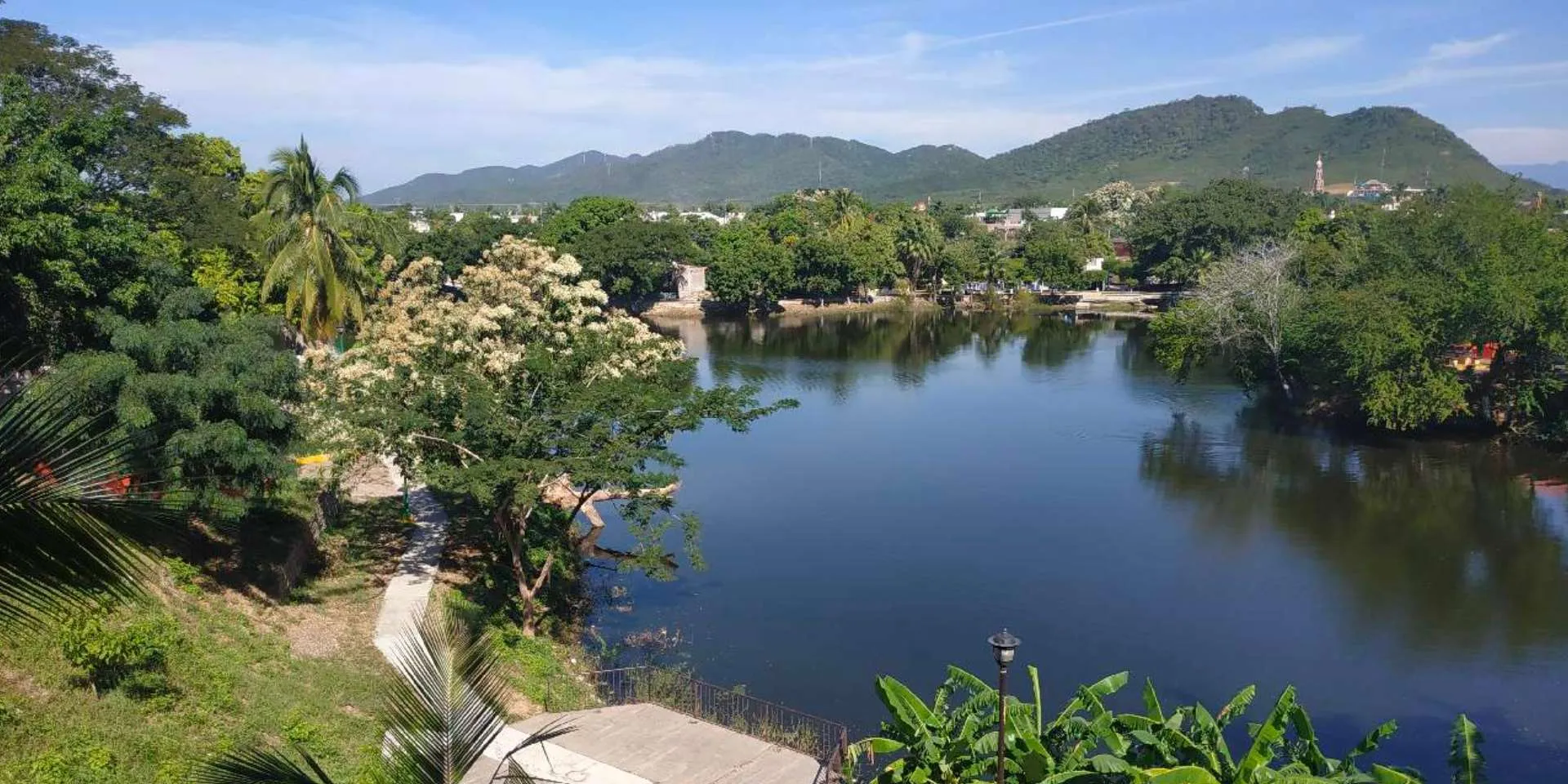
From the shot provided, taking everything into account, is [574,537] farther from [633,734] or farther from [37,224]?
[37,224]

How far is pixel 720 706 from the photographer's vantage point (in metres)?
17.5

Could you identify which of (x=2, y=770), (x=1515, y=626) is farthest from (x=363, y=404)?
(x=1515, y=626)

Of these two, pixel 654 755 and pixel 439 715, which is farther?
pixel 654 755

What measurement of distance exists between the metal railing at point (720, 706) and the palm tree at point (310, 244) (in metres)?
16.8

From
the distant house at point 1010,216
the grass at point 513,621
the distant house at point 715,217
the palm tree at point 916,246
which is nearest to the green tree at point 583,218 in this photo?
the palm tree at point 916,246

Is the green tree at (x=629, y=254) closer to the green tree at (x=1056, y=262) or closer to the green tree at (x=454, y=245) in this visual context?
the green tree at (x=454, y=245)

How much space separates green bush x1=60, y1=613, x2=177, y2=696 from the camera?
11.3 m

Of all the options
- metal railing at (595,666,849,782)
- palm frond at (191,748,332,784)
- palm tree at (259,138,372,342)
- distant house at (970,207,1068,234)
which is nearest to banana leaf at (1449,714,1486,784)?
metal railing at (595,666,849,782)

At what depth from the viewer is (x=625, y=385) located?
18.6 metres

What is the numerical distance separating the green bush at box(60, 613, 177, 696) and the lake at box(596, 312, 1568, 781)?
9.10 meters

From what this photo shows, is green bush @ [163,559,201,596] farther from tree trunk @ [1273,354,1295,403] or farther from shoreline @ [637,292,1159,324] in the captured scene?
shoreline @ [637,292,1159,324]

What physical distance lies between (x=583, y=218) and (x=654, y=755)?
65684 mm

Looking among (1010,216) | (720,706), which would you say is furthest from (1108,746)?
(1010,216)

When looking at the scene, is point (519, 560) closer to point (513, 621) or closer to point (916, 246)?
point (513, 621)
